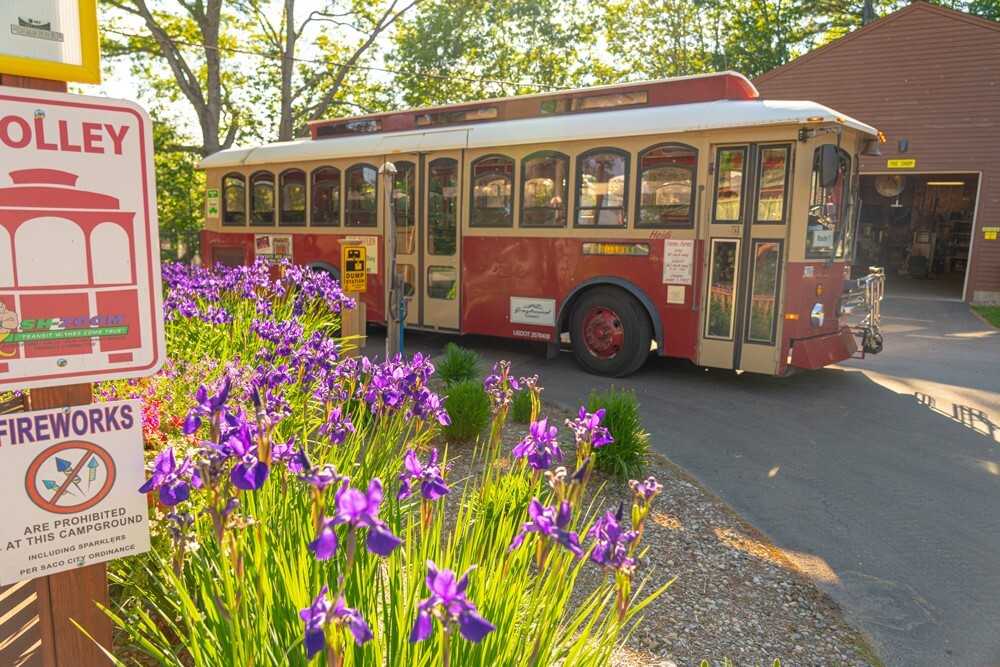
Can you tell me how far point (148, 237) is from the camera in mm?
1964

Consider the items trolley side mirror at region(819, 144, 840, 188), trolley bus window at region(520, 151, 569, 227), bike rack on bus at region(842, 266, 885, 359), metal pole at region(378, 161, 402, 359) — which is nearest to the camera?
metal pole at region(378, 161, 402, 359)

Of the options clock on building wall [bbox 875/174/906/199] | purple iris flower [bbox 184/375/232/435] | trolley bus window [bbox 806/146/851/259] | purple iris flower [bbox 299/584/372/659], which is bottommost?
purple iris flower [bbox 299/584/372/659]

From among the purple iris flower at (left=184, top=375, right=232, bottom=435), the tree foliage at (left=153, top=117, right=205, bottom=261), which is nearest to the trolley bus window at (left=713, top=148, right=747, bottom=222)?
the purple iris flower at (left=184, top=375, right=232, bottom=435)

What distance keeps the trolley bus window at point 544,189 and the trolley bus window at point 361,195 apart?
2483mm

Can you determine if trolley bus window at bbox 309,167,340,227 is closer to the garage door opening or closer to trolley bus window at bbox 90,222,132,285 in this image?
trolley bus window at bbox 90,222,132,285

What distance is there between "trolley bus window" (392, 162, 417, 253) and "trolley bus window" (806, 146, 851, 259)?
5096 millimetres

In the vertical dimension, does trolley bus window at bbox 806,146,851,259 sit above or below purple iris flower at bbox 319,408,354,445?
above

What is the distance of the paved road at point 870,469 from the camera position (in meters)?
3.62

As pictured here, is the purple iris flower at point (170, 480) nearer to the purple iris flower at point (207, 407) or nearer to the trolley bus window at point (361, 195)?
the purple iris flower at point (207, 407)

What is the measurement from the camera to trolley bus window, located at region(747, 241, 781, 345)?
727cm

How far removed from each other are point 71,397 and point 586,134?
714cm

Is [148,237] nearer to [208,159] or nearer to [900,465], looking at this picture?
[900,465]

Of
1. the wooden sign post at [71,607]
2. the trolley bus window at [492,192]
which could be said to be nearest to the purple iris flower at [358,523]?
the wooden sign post at [71,607]

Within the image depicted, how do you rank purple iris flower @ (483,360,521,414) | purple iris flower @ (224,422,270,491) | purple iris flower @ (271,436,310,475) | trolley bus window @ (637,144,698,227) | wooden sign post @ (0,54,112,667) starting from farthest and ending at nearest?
A: trolley bus window @ (637,144,698,227)
purple iris flower @ (483,360,521,414)
purple iris flower @ (271,436,310,475)
wooden sign post @ (0,54,112,667)
purple iris flower @ (224,422,270,491)
